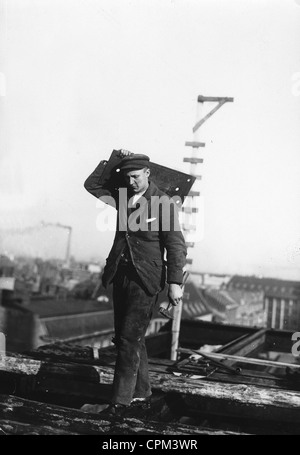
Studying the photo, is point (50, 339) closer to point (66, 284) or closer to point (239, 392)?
point (239, 392)

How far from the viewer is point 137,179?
3686mm

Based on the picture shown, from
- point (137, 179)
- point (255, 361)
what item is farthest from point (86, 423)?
point (255, 361)

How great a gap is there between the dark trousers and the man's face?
2.10ft

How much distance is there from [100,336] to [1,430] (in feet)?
90.1

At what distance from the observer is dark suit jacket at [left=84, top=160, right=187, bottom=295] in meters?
3.66

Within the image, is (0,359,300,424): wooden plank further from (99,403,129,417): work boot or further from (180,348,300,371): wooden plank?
(180,348,300,371): wooden plank

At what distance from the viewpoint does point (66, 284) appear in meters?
57.5

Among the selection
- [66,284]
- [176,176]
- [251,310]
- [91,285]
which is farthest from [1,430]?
[251,310]

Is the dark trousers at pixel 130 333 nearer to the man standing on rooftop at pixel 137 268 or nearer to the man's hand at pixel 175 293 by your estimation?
the man standing on rooftop at pixel 137 268

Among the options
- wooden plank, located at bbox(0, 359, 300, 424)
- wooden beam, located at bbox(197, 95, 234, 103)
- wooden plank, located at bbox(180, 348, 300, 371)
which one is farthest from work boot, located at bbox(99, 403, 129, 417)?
wooden beam, located at bbox(197, 95, 234, 103)

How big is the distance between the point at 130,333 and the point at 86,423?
0.73m

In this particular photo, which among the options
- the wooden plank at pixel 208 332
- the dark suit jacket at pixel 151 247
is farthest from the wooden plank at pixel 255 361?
the wooden plank at pixel 208 332

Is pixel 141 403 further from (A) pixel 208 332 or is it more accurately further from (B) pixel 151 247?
(A) pixel 208 332

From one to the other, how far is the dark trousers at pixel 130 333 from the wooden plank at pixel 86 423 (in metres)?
0.24
